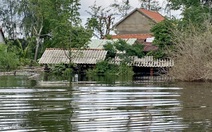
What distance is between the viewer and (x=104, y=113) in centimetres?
984

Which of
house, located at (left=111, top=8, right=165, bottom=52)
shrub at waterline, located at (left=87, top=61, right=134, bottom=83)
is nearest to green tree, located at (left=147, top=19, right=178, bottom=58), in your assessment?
shrub at waterline, located at (left=87, top=61, right=134, bottom=83)

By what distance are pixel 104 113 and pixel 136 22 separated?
36.5 m

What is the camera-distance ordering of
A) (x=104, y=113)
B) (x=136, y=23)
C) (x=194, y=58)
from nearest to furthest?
(x=104, y=113)
(x=194, y=58)
(x=136, y=23)

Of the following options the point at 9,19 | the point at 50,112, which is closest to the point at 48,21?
the point at 9,19

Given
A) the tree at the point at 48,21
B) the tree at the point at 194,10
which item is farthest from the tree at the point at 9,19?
the tree at the point at 194,10

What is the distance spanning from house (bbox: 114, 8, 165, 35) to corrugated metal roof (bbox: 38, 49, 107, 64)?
14.1 meters

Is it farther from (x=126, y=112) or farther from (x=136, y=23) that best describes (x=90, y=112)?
(x=136, y=23)

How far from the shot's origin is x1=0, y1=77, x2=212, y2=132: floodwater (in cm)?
812

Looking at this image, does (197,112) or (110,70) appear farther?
(110,70)

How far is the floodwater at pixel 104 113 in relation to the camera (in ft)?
26.7

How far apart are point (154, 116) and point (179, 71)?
14.0 m

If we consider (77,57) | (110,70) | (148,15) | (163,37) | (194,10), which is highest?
(148,15)

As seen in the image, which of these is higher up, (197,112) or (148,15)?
(148,15)

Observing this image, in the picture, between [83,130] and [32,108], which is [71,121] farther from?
[32,108]
